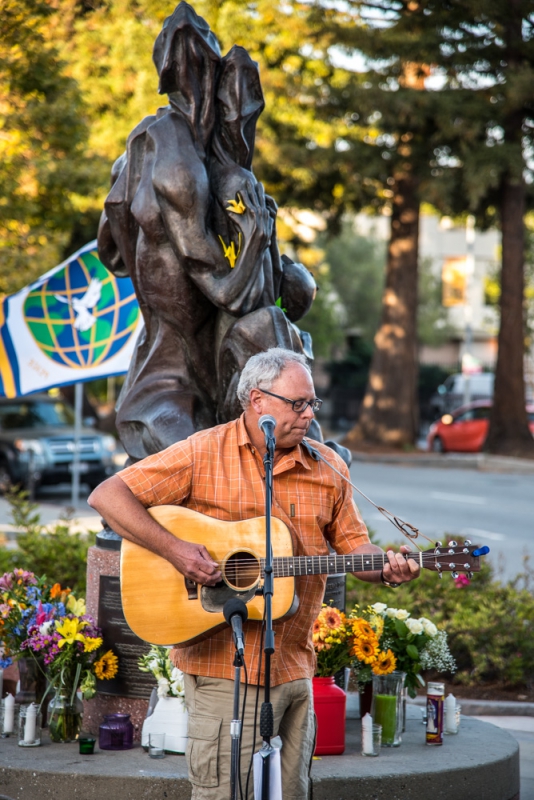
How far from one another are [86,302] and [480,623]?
540cm

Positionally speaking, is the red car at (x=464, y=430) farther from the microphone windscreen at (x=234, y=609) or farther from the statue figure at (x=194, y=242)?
the microphone windscreen at (x=234, y=609)

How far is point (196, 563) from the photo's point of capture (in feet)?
11.8

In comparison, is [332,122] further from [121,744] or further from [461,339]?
[461,339]

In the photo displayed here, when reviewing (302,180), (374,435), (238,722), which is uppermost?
(302,180)

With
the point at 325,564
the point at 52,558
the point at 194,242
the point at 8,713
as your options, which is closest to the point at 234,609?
the point at 325,564

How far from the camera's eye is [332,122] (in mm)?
26109

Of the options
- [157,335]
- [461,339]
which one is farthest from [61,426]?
[461,339]

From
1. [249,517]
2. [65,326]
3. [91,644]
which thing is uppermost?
[65,326]

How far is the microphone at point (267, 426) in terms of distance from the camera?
342 centimetres

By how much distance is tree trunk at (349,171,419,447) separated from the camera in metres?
26.8

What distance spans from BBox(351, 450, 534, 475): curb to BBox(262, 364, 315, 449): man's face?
20.7 metres

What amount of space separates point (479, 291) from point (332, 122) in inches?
1247

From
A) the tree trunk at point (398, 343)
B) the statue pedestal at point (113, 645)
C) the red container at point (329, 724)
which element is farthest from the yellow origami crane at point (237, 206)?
the tree trunk at point (398, 343)

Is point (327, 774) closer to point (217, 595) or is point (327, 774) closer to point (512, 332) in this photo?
point (217, 595)
